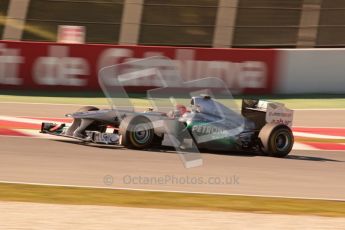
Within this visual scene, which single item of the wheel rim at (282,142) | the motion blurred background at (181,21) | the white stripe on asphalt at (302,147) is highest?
the motion blurred background at (181,21)

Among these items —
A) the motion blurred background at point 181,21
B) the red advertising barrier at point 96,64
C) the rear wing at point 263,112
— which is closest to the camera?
the rear wing at point 263,112

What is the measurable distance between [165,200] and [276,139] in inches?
157

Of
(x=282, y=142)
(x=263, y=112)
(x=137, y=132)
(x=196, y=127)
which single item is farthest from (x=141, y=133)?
(x=282, y=142)

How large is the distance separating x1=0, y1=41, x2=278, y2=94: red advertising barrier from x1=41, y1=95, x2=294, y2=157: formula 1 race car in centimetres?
684

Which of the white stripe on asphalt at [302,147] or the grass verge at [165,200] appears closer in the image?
the grass verge at [165,200]

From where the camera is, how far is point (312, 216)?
7.98 metres

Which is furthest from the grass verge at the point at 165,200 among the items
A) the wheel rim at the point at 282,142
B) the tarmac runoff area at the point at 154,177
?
the wheel rim at the point at 282,142

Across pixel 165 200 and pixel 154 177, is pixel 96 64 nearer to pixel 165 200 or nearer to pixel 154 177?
pixel 154 177

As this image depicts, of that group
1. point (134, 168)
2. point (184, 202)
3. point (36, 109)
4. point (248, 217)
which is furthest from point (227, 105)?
point (36, 109)

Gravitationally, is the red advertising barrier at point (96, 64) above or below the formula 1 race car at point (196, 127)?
above

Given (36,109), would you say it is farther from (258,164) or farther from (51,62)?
(258,164)

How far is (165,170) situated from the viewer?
1059 cm

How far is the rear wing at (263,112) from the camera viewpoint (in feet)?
40.0

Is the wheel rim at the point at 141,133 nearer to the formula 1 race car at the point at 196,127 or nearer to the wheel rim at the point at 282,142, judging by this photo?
the formula 1 race car at the point at 196,127
